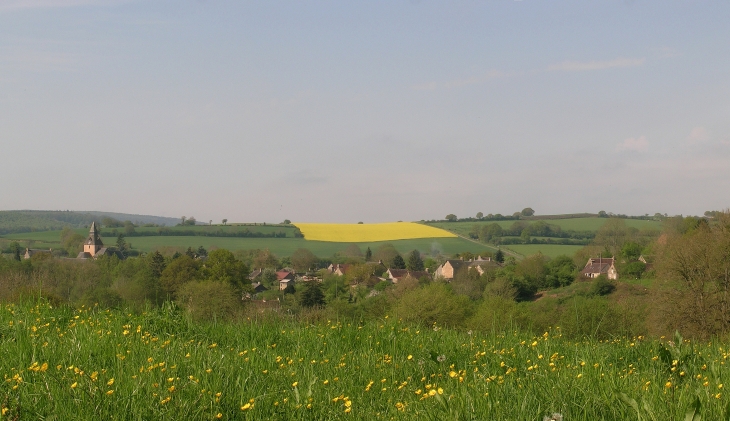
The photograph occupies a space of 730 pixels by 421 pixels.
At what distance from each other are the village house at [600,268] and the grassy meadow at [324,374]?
6828 cm

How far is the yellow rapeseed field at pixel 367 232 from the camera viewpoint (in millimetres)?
107312

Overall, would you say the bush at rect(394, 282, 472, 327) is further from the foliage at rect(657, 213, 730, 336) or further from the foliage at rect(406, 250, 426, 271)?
the foliage at rect(406, 250, 426, 271)

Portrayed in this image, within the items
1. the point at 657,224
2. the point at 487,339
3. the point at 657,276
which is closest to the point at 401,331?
the point at 487,339

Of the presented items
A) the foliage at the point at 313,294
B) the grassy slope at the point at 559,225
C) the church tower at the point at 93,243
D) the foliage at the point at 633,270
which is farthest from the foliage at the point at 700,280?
the church tower at the point at 93,243

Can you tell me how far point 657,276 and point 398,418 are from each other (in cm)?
3262

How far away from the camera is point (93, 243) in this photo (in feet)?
313

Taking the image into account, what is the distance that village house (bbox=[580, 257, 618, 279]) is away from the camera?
2859 inches

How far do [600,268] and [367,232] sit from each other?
46.7 meters

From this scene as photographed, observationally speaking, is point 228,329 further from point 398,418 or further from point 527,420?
point 527,420

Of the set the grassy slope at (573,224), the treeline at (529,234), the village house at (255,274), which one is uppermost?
the grassy slope at (573,224)

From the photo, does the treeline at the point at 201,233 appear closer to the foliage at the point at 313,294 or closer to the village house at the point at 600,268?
the village house at the point at 600,268

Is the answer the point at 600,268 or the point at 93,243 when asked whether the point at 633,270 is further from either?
the point at 93,243

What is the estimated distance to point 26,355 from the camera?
201 inches

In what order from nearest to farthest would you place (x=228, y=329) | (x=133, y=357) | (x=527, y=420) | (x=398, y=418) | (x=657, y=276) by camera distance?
1. (x=527, y=420)
2. (x=398, y=418)
3. (x=133, y=357)
4. (x=228, y=329)
5. (x=657, y=276)
